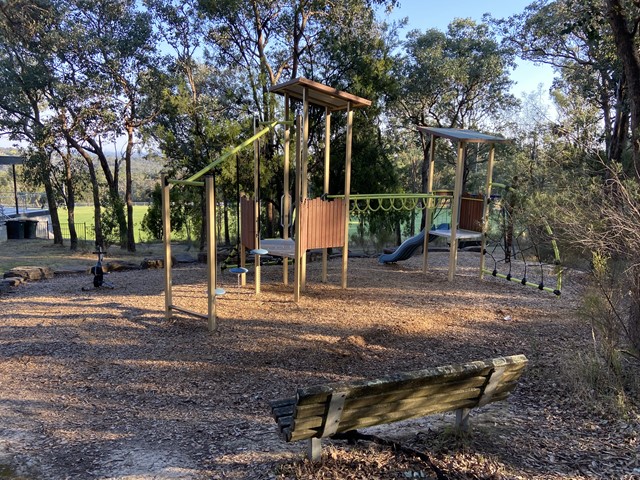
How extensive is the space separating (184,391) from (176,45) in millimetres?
13218

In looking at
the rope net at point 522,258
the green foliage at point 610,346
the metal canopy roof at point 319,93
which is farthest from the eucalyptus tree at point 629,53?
the metal canopy roof at point 319,93

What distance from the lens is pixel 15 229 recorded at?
62.8ft

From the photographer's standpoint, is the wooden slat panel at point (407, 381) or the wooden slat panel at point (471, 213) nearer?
the wooden slat panel at point (407, 381)

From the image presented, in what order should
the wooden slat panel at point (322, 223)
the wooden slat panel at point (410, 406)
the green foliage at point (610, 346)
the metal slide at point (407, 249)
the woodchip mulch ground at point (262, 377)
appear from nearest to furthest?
the wooden slat panel at point (410, 406) < the woodchip mulch ground at point (262, 377) < the green foliage at point (610, 346) < the wooden slat panel at point (322, 223) < the metal slide at point (407, 249)

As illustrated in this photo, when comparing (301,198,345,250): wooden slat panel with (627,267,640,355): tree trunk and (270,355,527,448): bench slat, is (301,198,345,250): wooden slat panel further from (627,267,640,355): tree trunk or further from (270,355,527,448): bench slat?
(270,355,527,448): bench slat

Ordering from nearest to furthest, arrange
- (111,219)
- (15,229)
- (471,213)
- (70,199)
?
(471,213), (111,219), (70,199), (15,229)

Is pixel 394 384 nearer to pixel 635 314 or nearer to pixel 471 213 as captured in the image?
pixel 635 314

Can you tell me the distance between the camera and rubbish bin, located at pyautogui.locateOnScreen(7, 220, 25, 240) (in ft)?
62.4

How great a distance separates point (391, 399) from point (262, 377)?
204 centimetres

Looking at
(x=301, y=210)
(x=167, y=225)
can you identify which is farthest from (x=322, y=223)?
(x=167, y=225)

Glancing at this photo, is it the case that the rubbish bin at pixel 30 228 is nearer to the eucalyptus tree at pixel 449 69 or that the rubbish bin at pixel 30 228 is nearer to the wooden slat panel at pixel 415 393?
the eucalyptus tree at pixel 449 69

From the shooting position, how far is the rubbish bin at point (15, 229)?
19.0 m

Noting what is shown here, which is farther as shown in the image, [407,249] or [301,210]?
[407,249]

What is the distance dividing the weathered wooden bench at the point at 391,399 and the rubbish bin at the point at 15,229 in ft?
67.2
